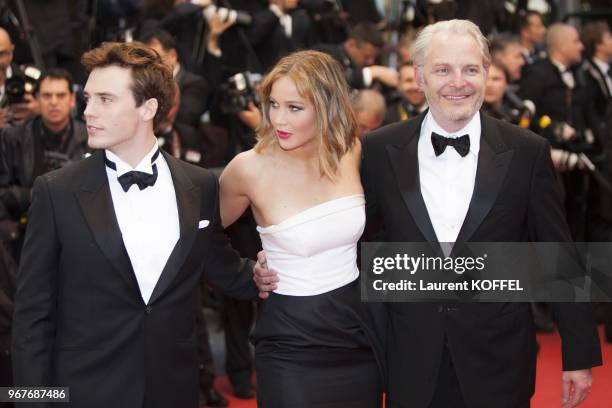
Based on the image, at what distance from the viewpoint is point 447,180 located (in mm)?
3404

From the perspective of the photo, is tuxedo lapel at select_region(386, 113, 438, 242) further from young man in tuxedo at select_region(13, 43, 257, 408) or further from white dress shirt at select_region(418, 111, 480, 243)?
young man in tuxedo at select_region(13, 43, 257, 408)

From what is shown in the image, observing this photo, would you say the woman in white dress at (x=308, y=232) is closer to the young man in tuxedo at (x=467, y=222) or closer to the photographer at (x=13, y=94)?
the young man in tuxedo at (x=467, y=222)

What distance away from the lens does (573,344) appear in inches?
134

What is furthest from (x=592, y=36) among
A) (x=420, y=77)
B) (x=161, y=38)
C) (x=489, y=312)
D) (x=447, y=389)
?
(x=447, y=389)

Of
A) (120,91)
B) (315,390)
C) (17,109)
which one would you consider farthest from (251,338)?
(17,109)

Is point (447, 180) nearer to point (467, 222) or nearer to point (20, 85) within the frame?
point (467, 222)

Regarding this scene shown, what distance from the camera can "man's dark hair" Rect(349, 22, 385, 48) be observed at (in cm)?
764

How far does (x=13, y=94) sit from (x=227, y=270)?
2967 mm

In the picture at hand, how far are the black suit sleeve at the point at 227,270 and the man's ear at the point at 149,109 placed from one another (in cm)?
54

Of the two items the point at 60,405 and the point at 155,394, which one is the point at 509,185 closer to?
the point at 155,394

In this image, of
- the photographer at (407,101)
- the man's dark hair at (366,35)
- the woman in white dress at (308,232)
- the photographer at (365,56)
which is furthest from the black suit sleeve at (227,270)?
the man's dark hair at (366,35)

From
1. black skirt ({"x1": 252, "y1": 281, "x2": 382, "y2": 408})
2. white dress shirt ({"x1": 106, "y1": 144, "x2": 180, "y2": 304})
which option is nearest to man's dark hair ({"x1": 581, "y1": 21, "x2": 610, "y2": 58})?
black skirt ({"x1": 252, "y1": 281, "x2": 382, "y2": 408})

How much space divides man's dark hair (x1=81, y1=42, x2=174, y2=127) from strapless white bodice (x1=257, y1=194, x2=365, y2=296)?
0.64 m

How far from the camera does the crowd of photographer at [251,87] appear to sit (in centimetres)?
570
